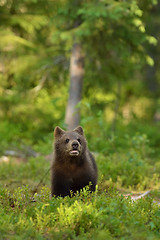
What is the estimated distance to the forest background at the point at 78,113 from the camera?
439 cm

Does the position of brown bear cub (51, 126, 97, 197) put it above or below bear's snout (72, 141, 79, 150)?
below

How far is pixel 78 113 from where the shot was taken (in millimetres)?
12008

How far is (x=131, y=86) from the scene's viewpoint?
21.3 m

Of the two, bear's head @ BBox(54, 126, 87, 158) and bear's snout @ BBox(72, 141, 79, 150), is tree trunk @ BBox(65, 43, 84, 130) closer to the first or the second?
bear's head @ BBox(54, 126, 87, 158)

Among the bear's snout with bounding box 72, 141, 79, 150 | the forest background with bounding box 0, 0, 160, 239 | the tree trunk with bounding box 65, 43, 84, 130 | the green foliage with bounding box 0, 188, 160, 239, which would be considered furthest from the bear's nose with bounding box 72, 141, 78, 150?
the tree trunk with bounding box 65, 43, 84, 130

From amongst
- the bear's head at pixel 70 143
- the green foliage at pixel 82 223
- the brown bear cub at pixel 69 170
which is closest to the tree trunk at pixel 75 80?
the bear's head at pixel 70 143

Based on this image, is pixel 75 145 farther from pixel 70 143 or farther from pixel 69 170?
pixel 69 170

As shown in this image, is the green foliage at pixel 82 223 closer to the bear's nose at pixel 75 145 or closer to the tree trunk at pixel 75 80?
Answer: the bear's nose at pixel 75 145

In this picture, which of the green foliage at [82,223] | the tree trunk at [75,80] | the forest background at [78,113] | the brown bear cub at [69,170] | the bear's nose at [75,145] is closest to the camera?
the green foliage at [82,223]

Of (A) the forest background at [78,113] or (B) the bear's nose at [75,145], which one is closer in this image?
(A) the forest background at [78,113]

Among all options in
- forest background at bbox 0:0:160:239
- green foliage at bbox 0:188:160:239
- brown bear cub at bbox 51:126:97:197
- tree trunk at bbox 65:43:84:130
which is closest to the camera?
green foliage at bbox 0:188:160:239

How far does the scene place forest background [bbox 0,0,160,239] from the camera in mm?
4392

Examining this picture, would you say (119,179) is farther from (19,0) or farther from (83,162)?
(19,0)

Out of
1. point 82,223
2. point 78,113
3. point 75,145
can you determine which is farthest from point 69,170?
point 78,113
